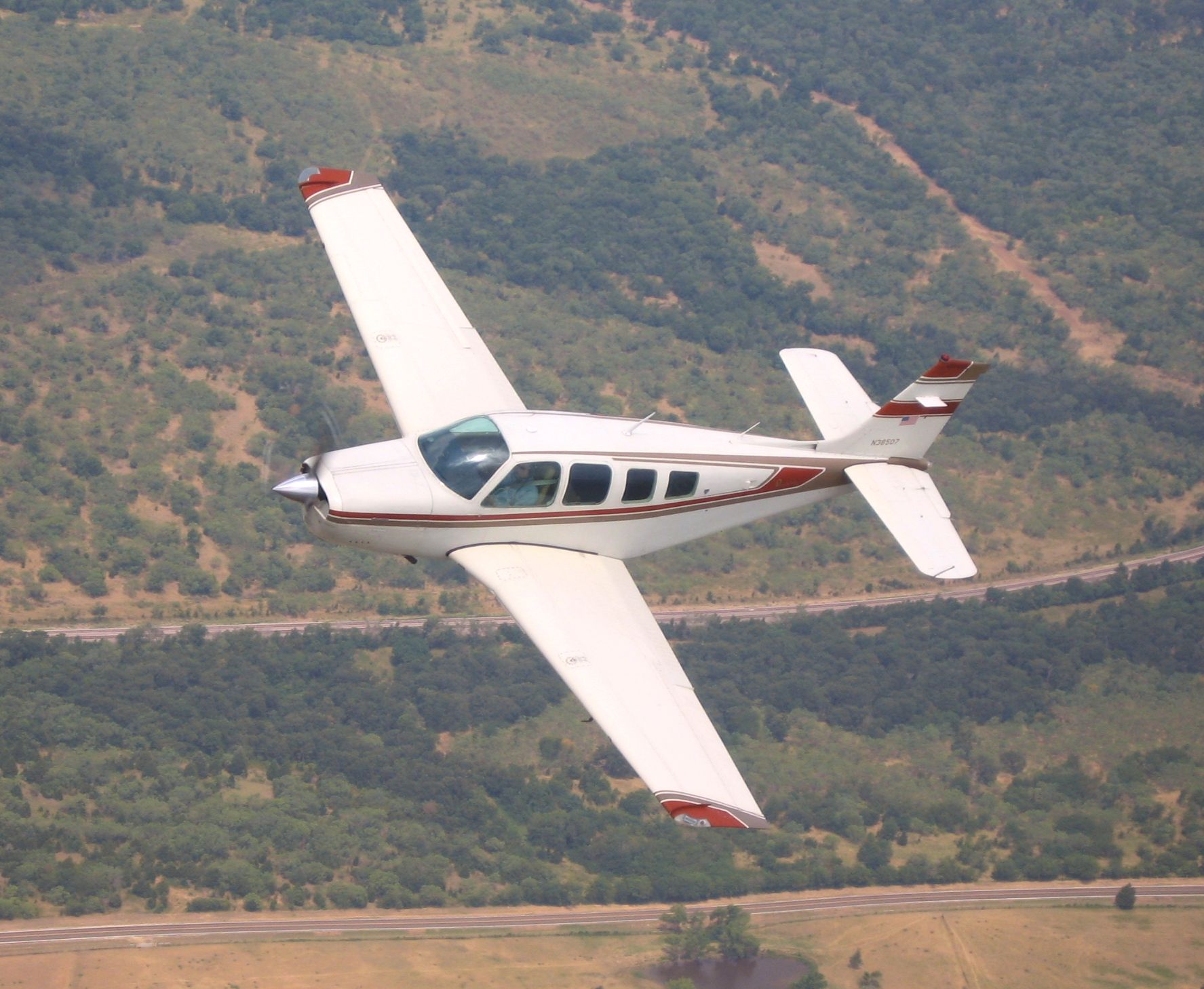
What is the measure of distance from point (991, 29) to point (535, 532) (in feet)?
505

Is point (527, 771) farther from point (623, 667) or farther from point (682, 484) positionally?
point (623, 667)

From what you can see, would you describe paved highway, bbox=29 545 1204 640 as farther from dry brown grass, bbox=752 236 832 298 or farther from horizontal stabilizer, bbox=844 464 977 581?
horizontal stabilizer, bbox=844 464 977 581

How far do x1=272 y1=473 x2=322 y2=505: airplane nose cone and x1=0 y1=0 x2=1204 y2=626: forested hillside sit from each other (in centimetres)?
6255

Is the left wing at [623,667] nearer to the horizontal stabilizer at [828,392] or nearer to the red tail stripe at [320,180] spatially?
the horizontal stabilizer at [828,392]

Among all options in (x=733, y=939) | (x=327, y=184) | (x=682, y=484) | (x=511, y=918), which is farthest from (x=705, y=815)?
(x=733, y=939)

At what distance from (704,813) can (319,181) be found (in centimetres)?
2842

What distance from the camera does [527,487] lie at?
157 ft

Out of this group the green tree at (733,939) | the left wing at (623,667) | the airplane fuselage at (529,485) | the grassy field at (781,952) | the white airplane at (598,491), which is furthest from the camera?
the green tree at (733,939)

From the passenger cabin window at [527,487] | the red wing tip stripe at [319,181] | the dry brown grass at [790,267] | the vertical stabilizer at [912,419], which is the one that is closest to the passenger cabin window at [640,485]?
the passenger cabin window at [527,487]

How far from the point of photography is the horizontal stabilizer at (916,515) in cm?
4819

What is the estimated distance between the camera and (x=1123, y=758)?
105 metres

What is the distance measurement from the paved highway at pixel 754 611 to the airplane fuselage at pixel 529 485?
5989 centimetres

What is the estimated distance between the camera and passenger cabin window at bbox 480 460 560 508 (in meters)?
47.6

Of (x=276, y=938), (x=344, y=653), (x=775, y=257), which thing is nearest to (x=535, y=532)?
(x=276, y=938)
